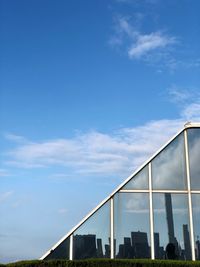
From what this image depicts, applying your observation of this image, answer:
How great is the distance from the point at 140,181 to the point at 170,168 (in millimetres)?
1341

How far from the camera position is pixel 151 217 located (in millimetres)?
17047

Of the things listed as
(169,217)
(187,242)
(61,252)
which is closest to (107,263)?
(61,252)

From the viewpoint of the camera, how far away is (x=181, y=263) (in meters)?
15.8

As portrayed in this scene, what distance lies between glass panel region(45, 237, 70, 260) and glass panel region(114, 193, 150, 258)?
6.06 feet

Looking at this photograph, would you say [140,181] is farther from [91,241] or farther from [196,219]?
[91,241]

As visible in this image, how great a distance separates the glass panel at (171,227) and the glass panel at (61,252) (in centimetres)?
337

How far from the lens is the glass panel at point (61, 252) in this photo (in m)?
16.3

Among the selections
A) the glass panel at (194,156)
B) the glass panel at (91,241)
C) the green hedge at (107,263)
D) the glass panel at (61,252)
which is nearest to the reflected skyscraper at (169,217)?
the glass panel at (194,156)

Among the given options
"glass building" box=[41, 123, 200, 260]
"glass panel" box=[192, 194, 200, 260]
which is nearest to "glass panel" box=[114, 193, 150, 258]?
"glass building" box=[41, 123, 200, 260]

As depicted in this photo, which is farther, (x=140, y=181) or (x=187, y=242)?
(x=140, y=181)

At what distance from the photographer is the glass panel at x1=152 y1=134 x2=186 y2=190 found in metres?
17.5

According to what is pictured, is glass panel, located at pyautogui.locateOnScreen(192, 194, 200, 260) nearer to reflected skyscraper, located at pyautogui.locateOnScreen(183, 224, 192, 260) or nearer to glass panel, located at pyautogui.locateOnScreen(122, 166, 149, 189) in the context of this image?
reflected skyscraper, located at pyautogui.locateOnScreen(183, 224, 192, 260)

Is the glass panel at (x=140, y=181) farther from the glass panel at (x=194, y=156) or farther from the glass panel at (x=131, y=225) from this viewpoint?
the glass panel at (x=194, y=156)

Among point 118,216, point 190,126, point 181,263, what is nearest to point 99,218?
point 118,216
